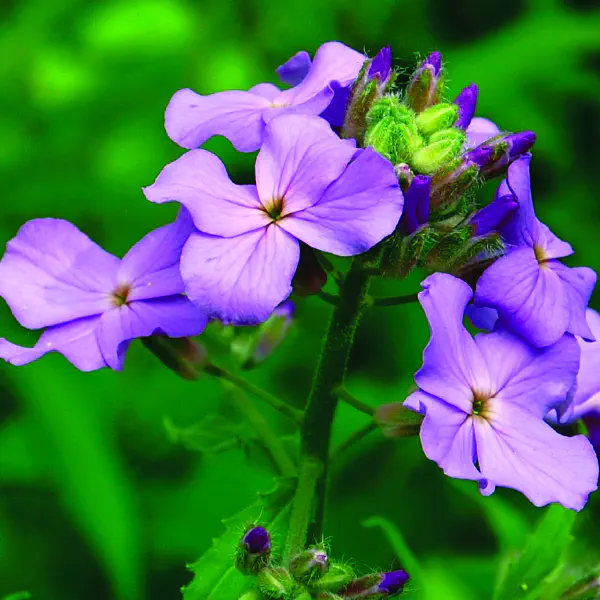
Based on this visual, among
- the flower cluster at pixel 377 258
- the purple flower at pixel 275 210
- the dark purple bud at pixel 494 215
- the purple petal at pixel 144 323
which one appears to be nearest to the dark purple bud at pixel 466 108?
the flower cluster at pixel 377 258

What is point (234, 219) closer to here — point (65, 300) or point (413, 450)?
point (65, 300)

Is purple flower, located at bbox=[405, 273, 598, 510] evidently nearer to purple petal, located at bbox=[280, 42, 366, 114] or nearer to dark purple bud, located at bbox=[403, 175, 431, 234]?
dark purple bud, located at bbox=[403, 175, 431, 234]

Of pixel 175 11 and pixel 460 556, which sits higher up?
pixel 175 11

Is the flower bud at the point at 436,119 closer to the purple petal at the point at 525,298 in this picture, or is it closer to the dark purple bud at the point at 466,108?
the dark purple bud at the point at 466,108

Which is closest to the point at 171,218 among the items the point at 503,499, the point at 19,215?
the point at 19,215

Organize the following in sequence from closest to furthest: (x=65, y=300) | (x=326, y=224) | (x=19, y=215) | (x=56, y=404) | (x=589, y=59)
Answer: (x=326, y=224) < (x=65, y=300) < (x=56, y=404) < (x=19, y=215) < (x=589, y=59)

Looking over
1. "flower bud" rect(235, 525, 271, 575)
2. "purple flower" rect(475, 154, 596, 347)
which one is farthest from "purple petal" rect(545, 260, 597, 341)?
"flower bud" rect(235, 525, 271, 575)
